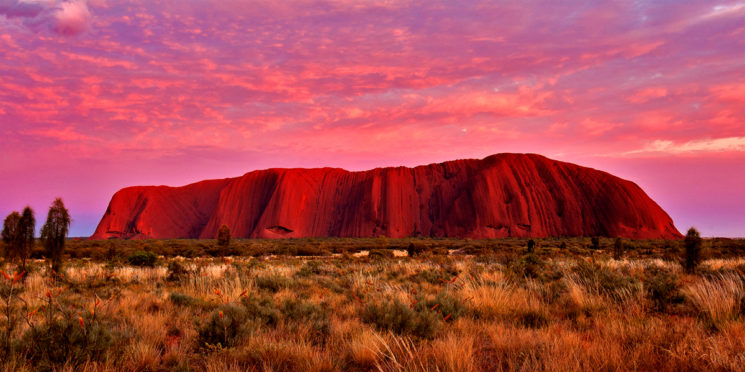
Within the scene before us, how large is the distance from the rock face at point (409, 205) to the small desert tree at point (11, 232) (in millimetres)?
66502

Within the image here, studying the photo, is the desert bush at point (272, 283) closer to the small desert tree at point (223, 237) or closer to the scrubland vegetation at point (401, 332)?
the scrubland vegetation at point (401, 332)

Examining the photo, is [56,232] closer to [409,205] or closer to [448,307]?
[448,307]

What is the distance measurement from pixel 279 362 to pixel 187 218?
102838mm

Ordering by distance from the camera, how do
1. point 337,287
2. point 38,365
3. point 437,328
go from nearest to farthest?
1. point 38,365
2. point 437,328
3. point 337,287

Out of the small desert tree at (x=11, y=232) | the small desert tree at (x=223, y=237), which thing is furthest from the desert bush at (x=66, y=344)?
the small desert tree at (x=223, y=237)

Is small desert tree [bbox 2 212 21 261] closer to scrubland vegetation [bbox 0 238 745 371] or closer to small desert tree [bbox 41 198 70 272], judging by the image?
small desert tree [bbox 41 198 70 272]

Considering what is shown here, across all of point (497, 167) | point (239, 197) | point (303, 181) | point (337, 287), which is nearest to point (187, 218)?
point (239, 197)

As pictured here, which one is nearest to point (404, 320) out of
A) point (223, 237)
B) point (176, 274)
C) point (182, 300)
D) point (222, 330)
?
point (222, 330)

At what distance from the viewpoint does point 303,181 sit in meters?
91.9

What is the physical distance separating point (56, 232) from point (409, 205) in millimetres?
73264

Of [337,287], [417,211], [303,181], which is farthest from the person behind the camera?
[303,181]

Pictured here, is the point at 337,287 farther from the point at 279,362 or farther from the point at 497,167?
the point at 497,167

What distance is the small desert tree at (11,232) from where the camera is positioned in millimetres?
13719

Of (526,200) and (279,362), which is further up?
(526,200)
